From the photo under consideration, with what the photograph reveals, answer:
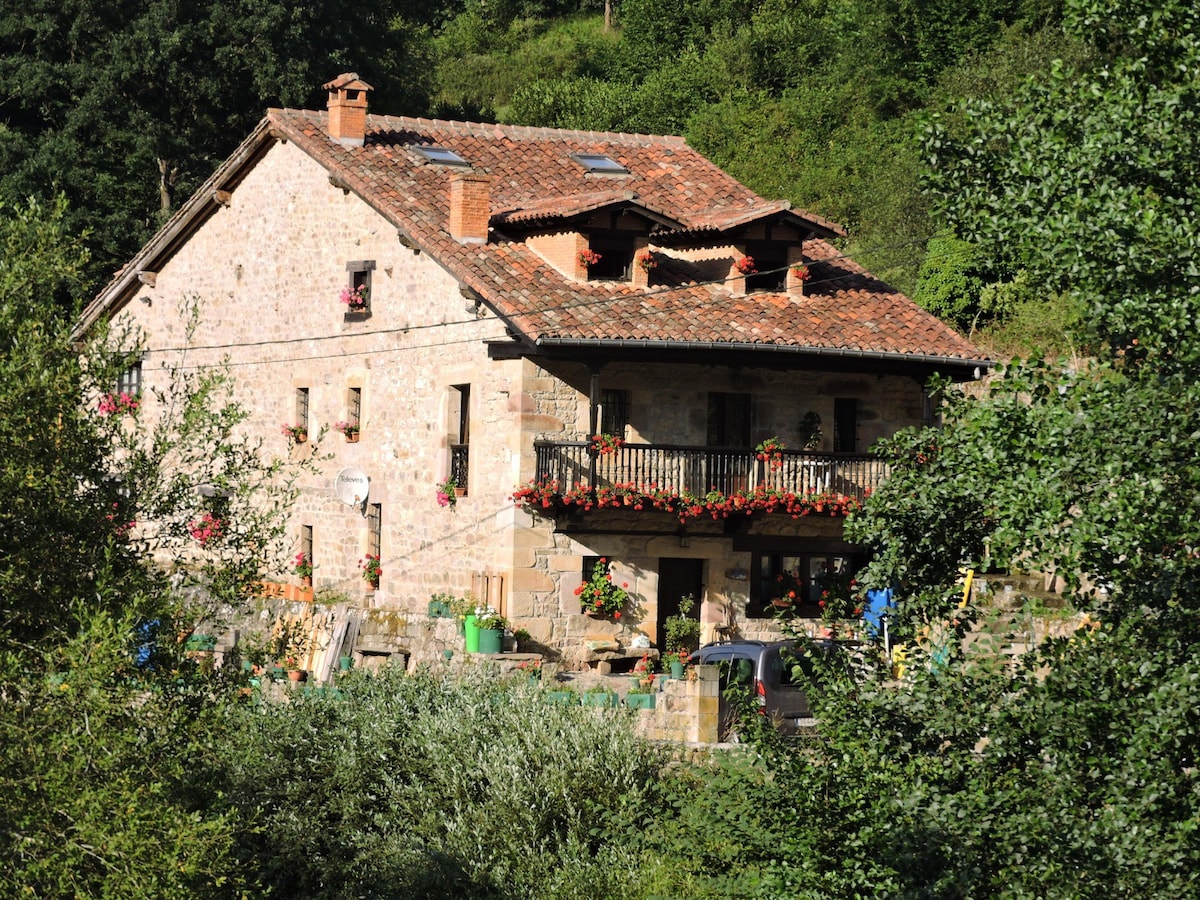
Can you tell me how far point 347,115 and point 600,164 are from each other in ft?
13.4

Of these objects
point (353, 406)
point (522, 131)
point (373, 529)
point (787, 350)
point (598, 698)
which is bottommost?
point (598, 698)

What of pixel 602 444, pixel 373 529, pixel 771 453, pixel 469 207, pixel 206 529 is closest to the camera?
pixel 206 529

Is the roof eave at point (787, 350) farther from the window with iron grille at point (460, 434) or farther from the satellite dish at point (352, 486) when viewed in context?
the satellite dish at point (352, 486)

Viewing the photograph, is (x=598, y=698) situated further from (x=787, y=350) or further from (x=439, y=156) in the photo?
(x=439, y=156)

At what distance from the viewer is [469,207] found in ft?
80.1

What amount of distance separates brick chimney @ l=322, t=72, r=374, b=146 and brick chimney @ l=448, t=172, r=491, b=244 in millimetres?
3140

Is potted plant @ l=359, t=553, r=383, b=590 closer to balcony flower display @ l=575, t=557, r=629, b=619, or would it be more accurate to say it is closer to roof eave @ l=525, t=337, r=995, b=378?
balcony flower display @ l=575, t=557, r=629, b=619

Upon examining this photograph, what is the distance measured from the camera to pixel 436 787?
1617 cm

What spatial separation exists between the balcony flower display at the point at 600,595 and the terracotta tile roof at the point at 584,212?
3.32 metres

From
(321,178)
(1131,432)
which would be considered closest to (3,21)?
(321,178)

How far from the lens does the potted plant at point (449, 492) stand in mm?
24531

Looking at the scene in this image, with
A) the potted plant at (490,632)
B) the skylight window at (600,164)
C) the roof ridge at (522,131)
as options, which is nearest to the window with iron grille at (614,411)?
the potted plant at (490,632)

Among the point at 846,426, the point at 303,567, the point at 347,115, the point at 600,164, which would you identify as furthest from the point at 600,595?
the point at 347,115

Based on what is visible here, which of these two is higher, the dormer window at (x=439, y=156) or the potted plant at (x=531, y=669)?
the dormer window at (x=439, y=156)
